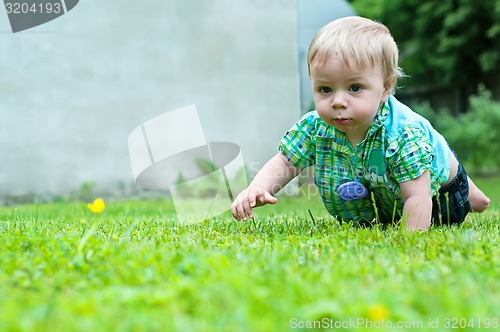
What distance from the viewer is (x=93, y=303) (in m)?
1.20

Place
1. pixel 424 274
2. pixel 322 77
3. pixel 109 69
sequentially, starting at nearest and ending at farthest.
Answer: pixel 424 274, pixel 322 77, pixel 109 69

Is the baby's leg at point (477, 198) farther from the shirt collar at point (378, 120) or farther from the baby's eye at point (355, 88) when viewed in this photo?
the baby's eye at point (355, 88)

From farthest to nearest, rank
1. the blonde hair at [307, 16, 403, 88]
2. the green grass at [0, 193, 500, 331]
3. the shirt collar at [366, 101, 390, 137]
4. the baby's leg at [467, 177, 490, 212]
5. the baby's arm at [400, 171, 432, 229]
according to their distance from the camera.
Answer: the baby's leg at [467, 177, 490, 212] < the shirt collar at [366, 101, 390, 137] < the baby's arm at [400, 171, 432, 229] < the blonde hair at [307, 16, 403, 88] < the green grass at [0, 193, 500, 331]

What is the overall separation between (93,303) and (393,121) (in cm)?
176

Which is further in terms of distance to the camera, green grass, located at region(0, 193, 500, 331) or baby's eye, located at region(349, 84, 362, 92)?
baby's eye, located at region(349, 84, 362, 92)

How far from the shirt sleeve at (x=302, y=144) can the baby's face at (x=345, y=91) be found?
1.09 feet

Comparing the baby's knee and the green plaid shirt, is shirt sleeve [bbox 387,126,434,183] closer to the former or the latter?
the green plaid shirt

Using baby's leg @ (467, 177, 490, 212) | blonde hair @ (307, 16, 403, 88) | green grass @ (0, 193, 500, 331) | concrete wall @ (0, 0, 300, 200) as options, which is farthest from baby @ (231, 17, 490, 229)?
concrete wall @ (0, 0, 300, 200)

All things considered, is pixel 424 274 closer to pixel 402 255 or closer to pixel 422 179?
pixel 402 255

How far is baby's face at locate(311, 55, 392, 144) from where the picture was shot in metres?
2.44

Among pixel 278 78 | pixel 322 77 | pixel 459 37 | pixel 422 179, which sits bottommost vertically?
pixel 459 37

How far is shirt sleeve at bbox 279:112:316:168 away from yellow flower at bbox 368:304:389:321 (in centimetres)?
173

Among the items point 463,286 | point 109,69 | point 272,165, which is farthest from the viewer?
point 109,69

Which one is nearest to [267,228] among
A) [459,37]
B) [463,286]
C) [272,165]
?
[272,165]
